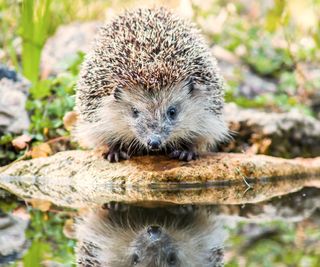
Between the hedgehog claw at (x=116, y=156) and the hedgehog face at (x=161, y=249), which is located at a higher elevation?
the hedgehog face at (x=161, y=249)

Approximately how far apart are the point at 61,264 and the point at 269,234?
1258mm

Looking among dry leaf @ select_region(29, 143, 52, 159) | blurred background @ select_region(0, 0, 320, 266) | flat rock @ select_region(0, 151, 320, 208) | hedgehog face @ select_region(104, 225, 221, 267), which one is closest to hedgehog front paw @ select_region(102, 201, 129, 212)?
flat rock @ select_region(0, 151, 320, 208)

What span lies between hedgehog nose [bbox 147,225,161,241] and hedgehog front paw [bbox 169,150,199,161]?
7.30ft

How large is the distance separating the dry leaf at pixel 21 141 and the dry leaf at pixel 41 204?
6.48 feet

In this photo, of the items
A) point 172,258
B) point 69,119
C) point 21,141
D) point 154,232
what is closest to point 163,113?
point 69,119

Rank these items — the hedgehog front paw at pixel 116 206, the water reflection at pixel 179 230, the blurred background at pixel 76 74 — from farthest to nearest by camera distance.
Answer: the hedgehog front paw at pixel 116 206 < the blurred background at pixel 76 74 < the water reflection at pixel 179 230

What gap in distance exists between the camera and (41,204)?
5578mm

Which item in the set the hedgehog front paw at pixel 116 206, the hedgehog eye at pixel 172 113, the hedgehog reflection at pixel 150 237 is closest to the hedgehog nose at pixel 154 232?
the hedgehog reflection at pixel 150 237

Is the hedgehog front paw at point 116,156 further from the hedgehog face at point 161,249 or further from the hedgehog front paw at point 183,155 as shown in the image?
the hedgehog face at point 161,249

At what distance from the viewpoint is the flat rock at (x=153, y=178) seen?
5898 millimetres

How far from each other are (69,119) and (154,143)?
2.05 meters

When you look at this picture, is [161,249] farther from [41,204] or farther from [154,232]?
[41,204]

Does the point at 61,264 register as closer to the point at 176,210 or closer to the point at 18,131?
the point at 176,210

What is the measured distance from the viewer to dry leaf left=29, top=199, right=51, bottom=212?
213 inches
